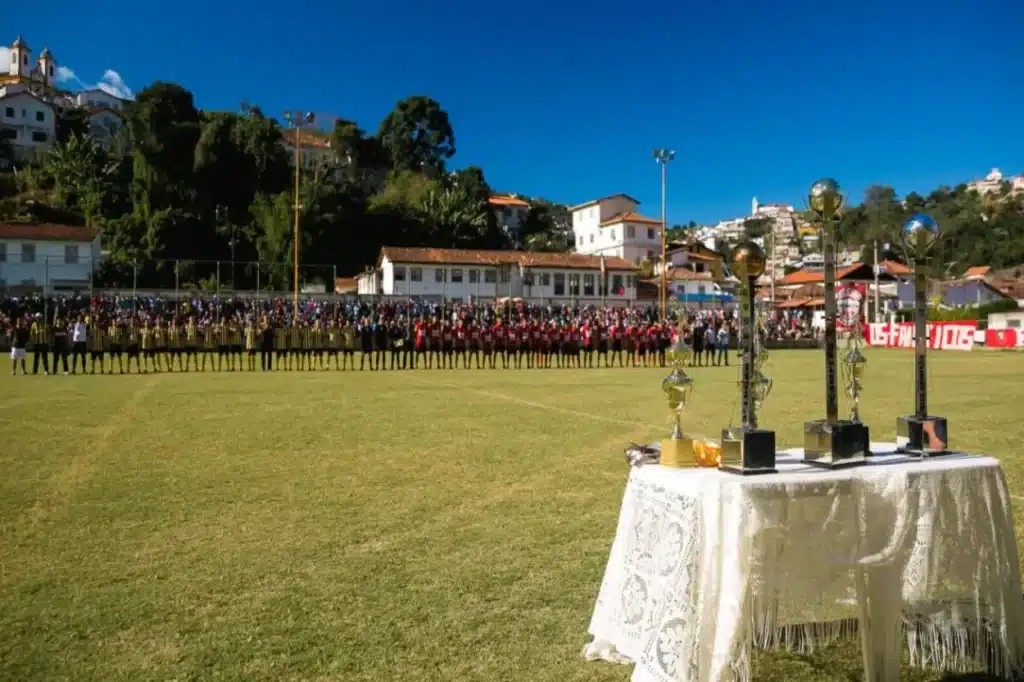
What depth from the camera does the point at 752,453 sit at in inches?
147

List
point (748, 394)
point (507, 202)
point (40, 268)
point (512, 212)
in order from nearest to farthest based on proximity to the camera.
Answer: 1. point (748, 394)
2. point (40, 268)
3. point (507, 202)
4. point (512, 212)

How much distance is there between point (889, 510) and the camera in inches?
149

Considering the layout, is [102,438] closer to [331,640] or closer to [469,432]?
[469,432]

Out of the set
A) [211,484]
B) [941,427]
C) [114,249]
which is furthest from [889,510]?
[114,249]

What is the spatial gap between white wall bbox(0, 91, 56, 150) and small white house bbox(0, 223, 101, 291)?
49.3 m

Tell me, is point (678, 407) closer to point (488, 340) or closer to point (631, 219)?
point (488, 340)

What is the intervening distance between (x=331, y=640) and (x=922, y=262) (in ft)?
13.3

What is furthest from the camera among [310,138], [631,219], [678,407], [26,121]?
[310,138]

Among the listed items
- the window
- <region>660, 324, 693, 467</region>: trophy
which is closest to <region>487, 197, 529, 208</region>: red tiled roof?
the window

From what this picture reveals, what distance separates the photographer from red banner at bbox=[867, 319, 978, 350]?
156 ft

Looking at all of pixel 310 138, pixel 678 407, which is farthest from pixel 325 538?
pixel 310 138

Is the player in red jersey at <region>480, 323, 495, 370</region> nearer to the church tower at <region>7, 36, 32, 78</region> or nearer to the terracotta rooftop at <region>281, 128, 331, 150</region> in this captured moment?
the terracotta rooftop at <region>281, 128, 331, 150</region>

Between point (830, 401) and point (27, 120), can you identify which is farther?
point (27, 120)

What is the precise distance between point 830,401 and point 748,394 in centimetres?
57
